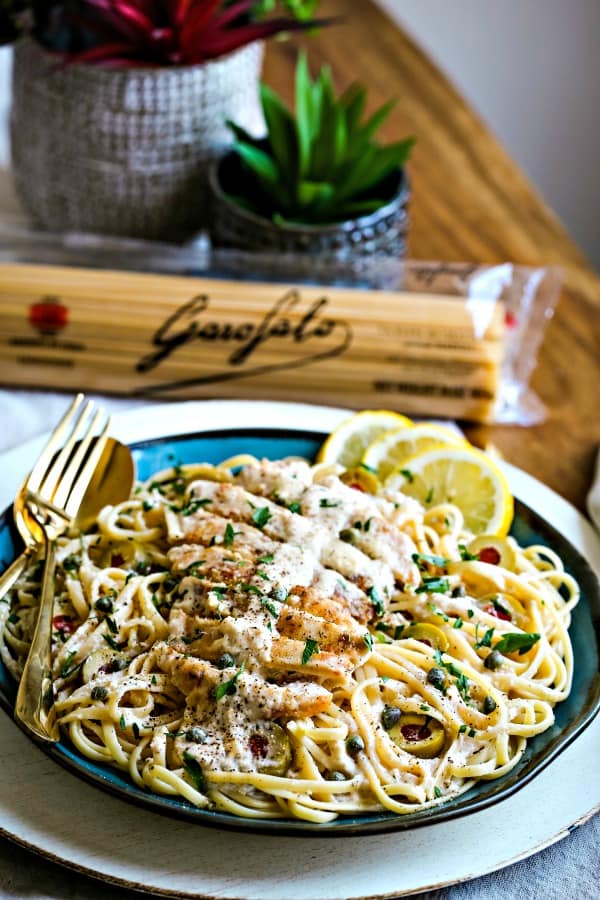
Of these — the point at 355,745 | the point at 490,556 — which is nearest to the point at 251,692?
the point at 355,745

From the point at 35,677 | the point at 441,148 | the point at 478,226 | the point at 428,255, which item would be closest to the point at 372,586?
the point at 35,677

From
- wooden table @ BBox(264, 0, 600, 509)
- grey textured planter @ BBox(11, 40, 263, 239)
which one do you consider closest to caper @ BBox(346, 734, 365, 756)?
wooden table @ BBox(264, 0, 600, 509)

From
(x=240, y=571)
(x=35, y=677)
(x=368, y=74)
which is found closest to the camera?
(x=35, y=677)

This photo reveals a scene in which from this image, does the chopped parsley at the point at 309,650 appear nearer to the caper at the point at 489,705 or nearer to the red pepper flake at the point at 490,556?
the caper at the point at 489,705

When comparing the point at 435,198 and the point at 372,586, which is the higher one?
the point at 372,586

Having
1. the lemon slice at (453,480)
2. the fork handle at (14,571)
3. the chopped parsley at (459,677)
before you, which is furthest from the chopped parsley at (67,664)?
the lemon slice at (453,480)

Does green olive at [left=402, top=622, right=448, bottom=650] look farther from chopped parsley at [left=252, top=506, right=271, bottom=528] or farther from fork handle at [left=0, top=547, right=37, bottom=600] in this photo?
fork handle at [left=0, top=547, right=37, bottom=600]

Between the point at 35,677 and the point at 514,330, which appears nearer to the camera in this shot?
the point at 35,677

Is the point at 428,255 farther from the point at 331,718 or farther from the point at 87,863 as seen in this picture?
the point at 87,863
